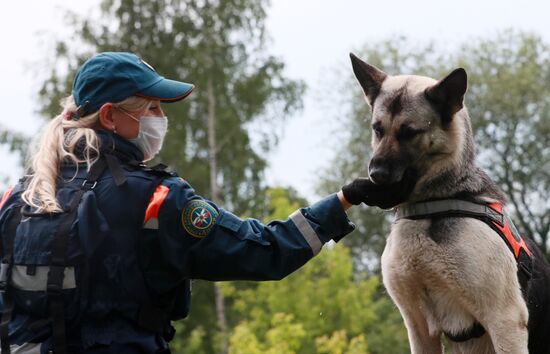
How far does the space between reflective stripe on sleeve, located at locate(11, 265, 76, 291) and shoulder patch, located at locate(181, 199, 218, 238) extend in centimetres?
53

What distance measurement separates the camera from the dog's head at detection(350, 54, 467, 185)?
15.0ft

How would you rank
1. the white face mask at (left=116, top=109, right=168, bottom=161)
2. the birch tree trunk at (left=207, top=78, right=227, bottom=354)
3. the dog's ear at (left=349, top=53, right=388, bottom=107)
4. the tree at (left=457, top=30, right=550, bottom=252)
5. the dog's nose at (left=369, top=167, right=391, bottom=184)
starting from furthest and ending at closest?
1. the tree at (left=457, top=30, right=550, bottom=252)
2. the birch tree trunk at (left=207, top=78, right=227, bottom=354)
3. the dog's ear at (left=349, top=53, right=388, bottom=107)
4. the dog's nose at (left=369, top=167, right=391, bottom=184)
5. the white face mask at (left=116, top=109, right=168, bottom=161)

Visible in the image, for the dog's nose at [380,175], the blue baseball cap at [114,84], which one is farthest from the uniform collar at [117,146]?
the dog's nose at [380,175]

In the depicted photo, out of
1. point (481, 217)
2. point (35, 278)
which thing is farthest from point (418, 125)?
point (35, 278)

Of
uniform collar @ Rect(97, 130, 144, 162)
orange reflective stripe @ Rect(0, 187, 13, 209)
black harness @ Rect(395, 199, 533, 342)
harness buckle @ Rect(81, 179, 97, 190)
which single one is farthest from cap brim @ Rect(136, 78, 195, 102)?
black harness @ Rect(395, 199, 533, 342)

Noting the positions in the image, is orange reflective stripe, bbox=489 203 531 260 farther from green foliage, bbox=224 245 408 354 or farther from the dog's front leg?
green foliage, bbox=224 245 408 354

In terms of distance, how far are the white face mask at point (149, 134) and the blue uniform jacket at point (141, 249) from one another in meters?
0.18

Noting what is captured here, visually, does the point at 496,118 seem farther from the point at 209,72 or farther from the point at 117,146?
the point at 117,146

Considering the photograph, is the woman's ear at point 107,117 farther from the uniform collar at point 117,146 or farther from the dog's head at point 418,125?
the dog's head at point 418,125

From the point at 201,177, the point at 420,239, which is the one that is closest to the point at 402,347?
the point at 201,177

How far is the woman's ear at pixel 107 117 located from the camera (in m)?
4.06

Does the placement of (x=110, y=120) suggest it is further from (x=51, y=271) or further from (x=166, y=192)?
(x=51, y=271)

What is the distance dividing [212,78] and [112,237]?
2704 cm

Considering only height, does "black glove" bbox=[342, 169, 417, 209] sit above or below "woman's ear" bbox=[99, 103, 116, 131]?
below
